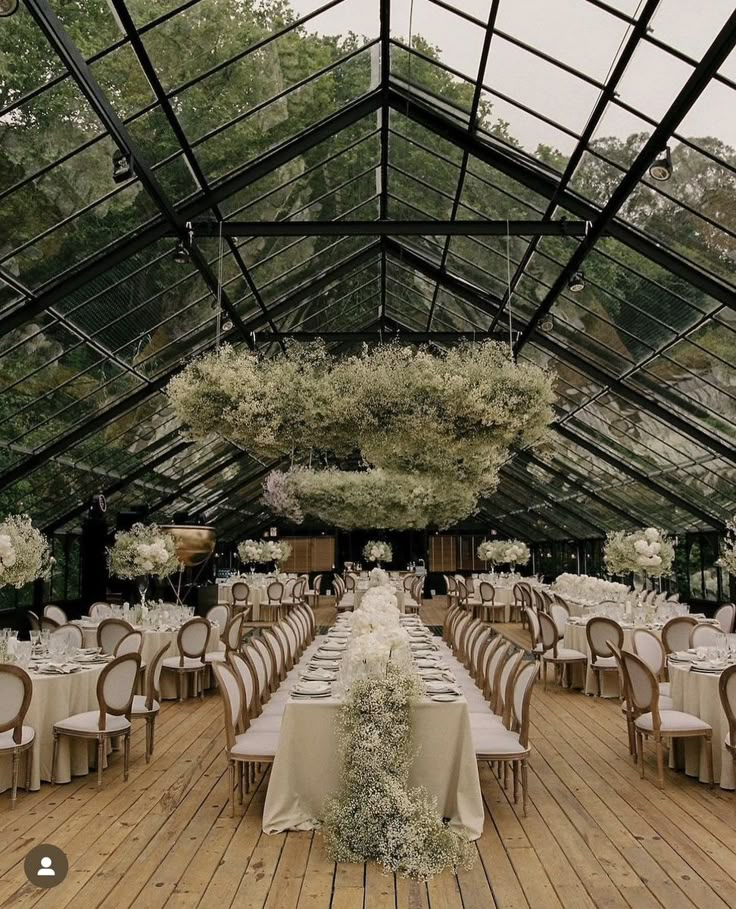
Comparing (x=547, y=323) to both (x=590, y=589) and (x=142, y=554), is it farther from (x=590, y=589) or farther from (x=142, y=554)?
(x=142, y=554)

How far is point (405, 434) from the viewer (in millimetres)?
8234

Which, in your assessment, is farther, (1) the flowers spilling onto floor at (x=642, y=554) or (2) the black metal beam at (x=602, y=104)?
(1) the flowers spilling onto floor at (x=642, y=554)

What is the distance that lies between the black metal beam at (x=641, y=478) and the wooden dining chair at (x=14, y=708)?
12215 millimetres

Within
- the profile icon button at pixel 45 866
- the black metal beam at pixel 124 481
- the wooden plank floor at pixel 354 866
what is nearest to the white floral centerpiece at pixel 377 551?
the black metal beam at pixel 124 481

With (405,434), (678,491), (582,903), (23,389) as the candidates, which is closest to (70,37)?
(405,434)

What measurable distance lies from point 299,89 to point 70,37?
2803 mm

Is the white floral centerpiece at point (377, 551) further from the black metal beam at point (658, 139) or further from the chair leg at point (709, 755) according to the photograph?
the chair leg at point (709, 755)

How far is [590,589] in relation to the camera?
1537 centimetres

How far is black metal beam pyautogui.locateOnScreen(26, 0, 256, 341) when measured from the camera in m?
6.19

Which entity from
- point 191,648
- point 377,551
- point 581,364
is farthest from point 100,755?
point 377,551

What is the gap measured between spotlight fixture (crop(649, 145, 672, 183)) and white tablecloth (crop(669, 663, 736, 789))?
15.1 ft

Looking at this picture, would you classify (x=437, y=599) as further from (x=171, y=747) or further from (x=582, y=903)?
(x=582, y=903)

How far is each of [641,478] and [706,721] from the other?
9.35 metres

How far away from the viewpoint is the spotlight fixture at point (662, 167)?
7.66 meters
